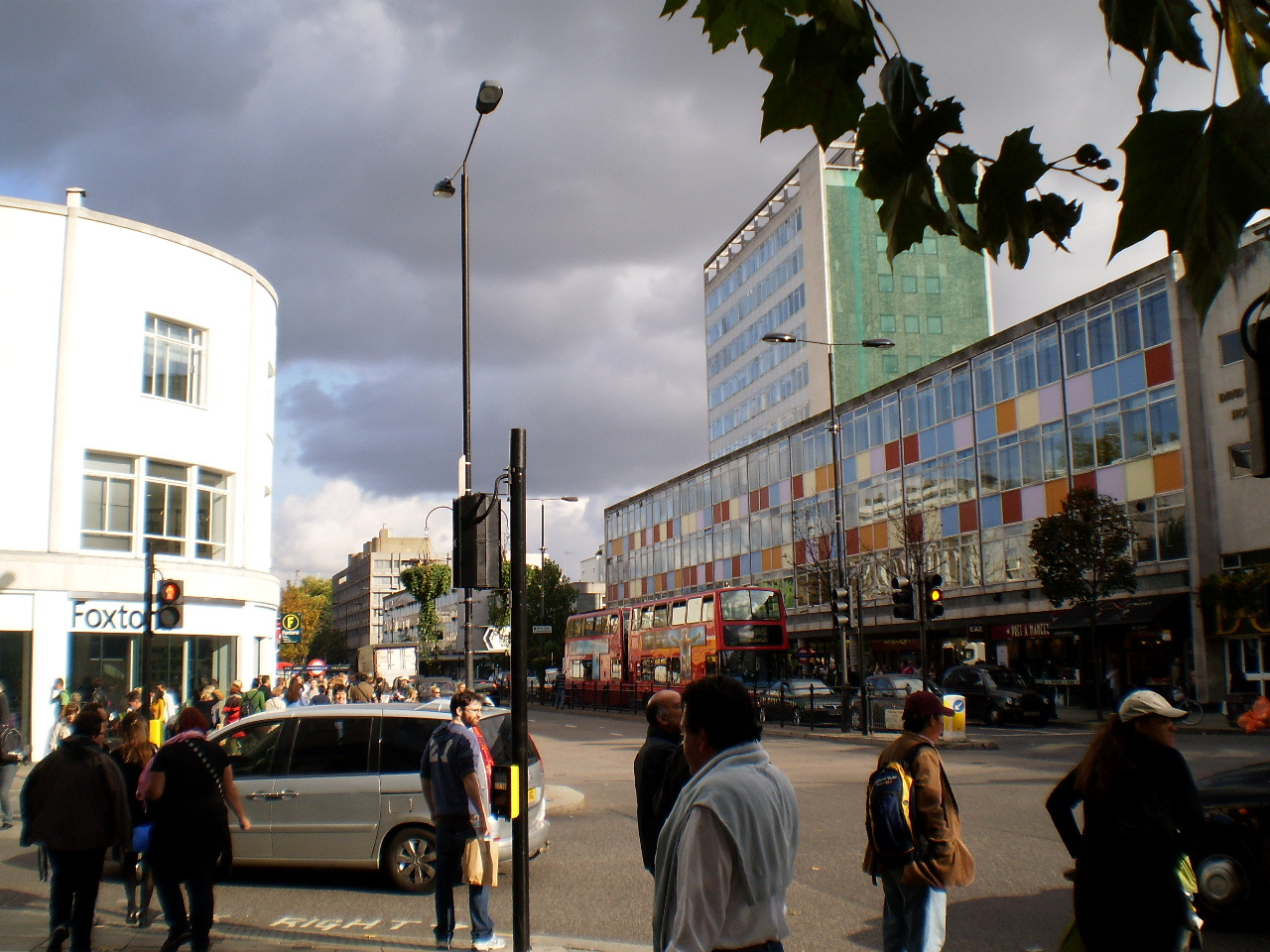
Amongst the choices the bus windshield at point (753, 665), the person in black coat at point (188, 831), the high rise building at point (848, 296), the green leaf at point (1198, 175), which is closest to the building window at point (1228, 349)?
the bus windshield at point (753, 665)

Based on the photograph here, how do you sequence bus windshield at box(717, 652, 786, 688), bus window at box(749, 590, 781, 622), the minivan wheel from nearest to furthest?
the minivan wheel < bus windshield at box(717, 652, 786, 688) < bus window at box(749, 590, 781, 622)

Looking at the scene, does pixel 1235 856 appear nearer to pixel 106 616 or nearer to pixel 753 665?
pixel 106 616

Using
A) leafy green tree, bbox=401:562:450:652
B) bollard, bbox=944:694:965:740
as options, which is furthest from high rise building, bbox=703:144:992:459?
bollard, bbox=944:694:965:740

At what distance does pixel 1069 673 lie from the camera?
38.4 metres

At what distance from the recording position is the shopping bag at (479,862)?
7.75 metres

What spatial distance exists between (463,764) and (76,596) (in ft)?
62.8

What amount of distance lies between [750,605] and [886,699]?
9.36 meters

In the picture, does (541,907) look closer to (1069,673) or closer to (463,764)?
(463,764)

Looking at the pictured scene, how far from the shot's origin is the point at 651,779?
6000 mm

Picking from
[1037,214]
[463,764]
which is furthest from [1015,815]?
[1037,214]

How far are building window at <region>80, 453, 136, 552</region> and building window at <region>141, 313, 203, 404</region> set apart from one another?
1831 millimetres

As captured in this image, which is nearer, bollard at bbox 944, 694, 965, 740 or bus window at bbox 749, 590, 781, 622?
bollard at bbox 944, 694, 965, 740

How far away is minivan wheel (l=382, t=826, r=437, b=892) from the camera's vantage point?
33.1 feet

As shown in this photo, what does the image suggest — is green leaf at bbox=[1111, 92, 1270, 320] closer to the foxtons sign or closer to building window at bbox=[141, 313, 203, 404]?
the foxtons sign
